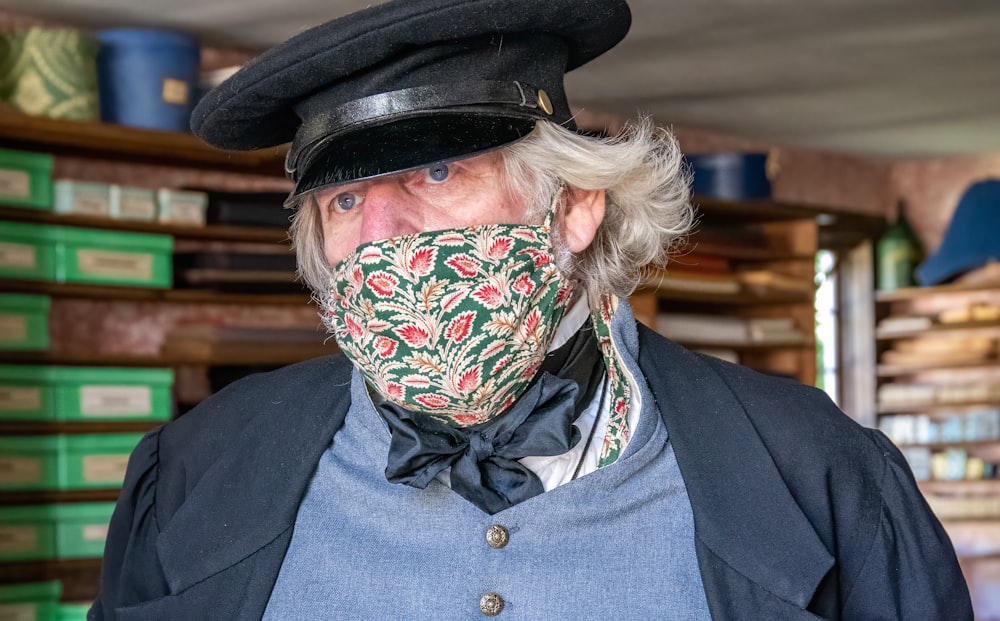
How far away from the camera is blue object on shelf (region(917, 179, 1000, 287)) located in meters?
6.23

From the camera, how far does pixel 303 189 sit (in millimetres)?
1301

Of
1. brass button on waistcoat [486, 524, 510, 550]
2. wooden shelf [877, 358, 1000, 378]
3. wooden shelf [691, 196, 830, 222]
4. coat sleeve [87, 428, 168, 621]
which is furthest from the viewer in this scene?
wooden shelf [877, 358, 1000, 378]

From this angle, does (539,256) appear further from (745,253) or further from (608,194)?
(745,253)

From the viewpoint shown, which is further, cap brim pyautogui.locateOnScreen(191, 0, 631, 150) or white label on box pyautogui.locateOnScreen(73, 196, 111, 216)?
white label on box pyautogui.locateOnScreen(73, 196, 111, 216)

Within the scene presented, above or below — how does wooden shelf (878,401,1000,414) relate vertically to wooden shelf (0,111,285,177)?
below

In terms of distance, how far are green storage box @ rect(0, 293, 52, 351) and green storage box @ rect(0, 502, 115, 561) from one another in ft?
1.59

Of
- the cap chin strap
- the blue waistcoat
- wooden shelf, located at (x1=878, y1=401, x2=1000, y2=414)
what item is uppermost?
the cap chin strap

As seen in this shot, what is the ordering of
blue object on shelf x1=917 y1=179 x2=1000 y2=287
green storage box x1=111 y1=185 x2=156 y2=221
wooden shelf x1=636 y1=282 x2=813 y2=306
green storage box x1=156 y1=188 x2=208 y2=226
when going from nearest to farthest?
green storage box x1=111 y1=185 x2=156 y2=221 → green storage box x1=156 y1=188 x2=208 y2=226 → wooden shelf x1=636 y1=282 x2=813 y2=306 → blue object on shelf x1=917 y1=179 x2=1000 y2=287

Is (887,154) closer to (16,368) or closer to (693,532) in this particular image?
(16,368)

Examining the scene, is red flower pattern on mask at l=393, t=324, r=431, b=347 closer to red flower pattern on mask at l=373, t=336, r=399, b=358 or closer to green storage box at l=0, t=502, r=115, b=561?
red flower pattern on mask at l=373, t=336, r=399, b=358

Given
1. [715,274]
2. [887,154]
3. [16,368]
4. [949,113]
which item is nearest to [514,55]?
[16,368]

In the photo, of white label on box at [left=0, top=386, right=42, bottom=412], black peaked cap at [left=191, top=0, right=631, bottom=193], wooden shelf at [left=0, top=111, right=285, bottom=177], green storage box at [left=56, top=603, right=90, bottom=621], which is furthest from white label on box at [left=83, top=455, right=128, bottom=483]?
black peaked cap at [left=191, top=0, right=631, bottom=193]

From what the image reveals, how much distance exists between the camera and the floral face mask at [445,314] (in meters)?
1.21

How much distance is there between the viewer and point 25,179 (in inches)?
140
